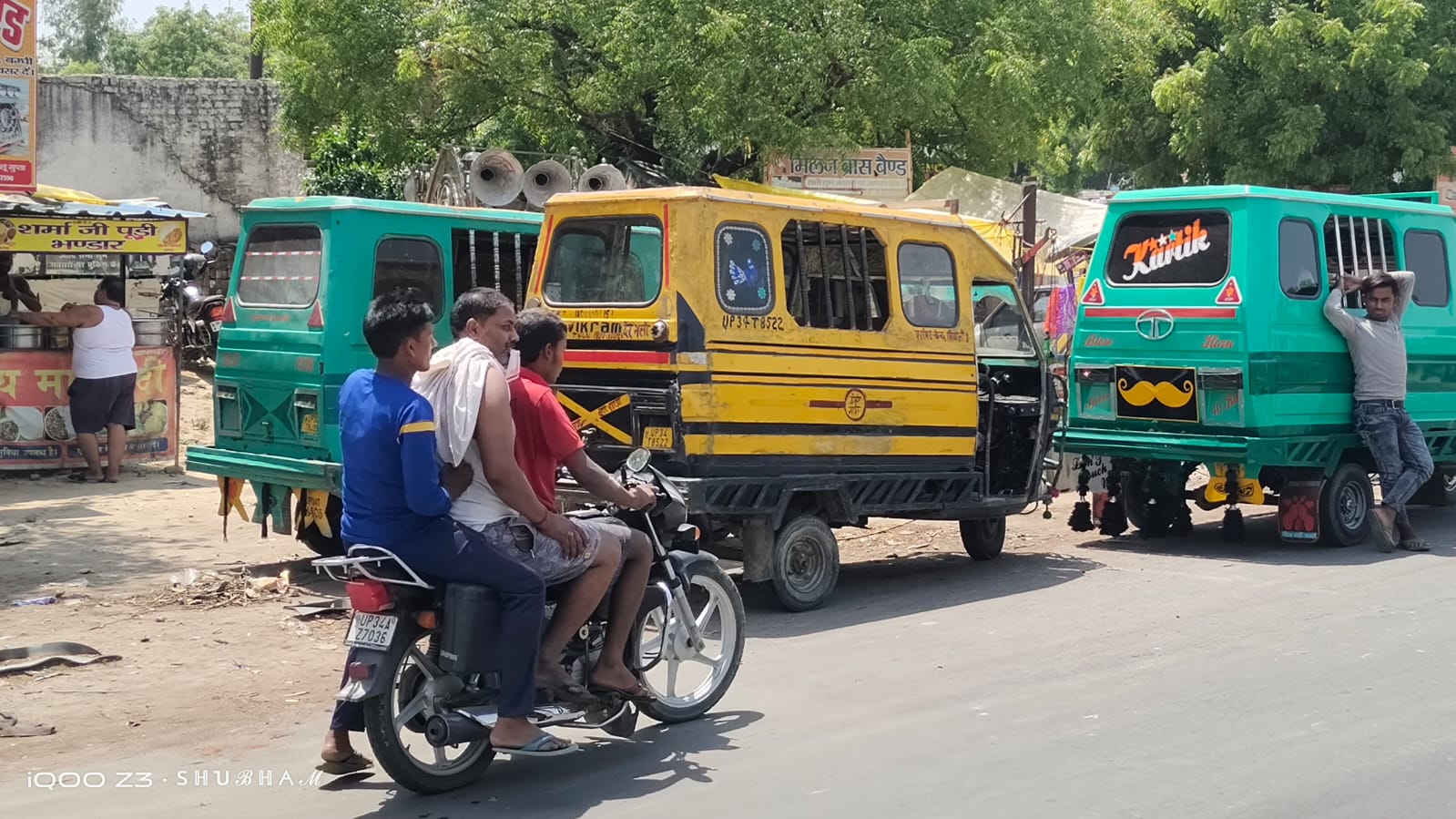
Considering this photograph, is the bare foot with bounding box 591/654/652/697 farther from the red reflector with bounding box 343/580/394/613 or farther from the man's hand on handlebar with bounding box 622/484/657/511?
the red reflector with bounding box 343/580/394/613

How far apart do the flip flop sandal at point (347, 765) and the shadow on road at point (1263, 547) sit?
6993mm

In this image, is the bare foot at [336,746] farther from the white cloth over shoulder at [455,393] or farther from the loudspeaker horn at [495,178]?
the loudspeaker horn at [495,178]

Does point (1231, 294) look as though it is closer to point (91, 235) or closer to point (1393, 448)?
point (1393, 448)

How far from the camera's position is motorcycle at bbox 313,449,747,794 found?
5.17m

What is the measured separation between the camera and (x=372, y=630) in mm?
5164

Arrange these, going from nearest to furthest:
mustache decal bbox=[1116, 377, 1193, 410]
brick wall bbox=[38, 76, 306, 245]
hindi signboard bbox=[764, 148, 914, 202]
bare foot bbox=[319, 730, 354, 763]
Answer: bare foot bbox=[319, 730, 354, 763]
mustache decal bbox=[1116, 377, 1193, 410]
hindi signboard bbox=[764, 148, 914, 202]
brick wall bbox=[38, 76, 306, 245]

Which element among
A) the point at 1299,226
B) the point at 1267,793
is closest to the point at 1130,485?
the point at 1299,226

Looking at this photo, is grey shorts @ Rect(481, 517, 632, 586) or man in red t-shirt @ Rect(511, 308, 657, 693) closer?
grey shorts @ Rect(481, 517, 632, 586)

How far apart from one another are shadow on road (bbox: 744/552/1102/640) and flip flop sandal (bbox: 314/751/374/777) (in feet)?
10.0

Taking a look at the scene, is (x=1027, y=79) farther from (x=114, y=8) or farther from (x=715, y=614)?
(x=114, y=8)

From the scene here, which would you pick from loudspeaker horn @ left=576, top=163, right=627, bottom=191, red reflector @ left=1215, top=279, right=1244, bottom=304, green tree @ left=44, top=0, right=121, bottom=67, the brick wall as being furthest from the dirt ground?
green tree @ left=44, top=0, right=121, bottom=67

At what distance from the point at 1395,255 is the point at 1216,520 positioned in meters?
2.68

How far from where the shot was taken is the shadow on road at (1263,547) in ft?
34.9

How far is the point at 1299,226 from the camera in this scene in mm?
10727
